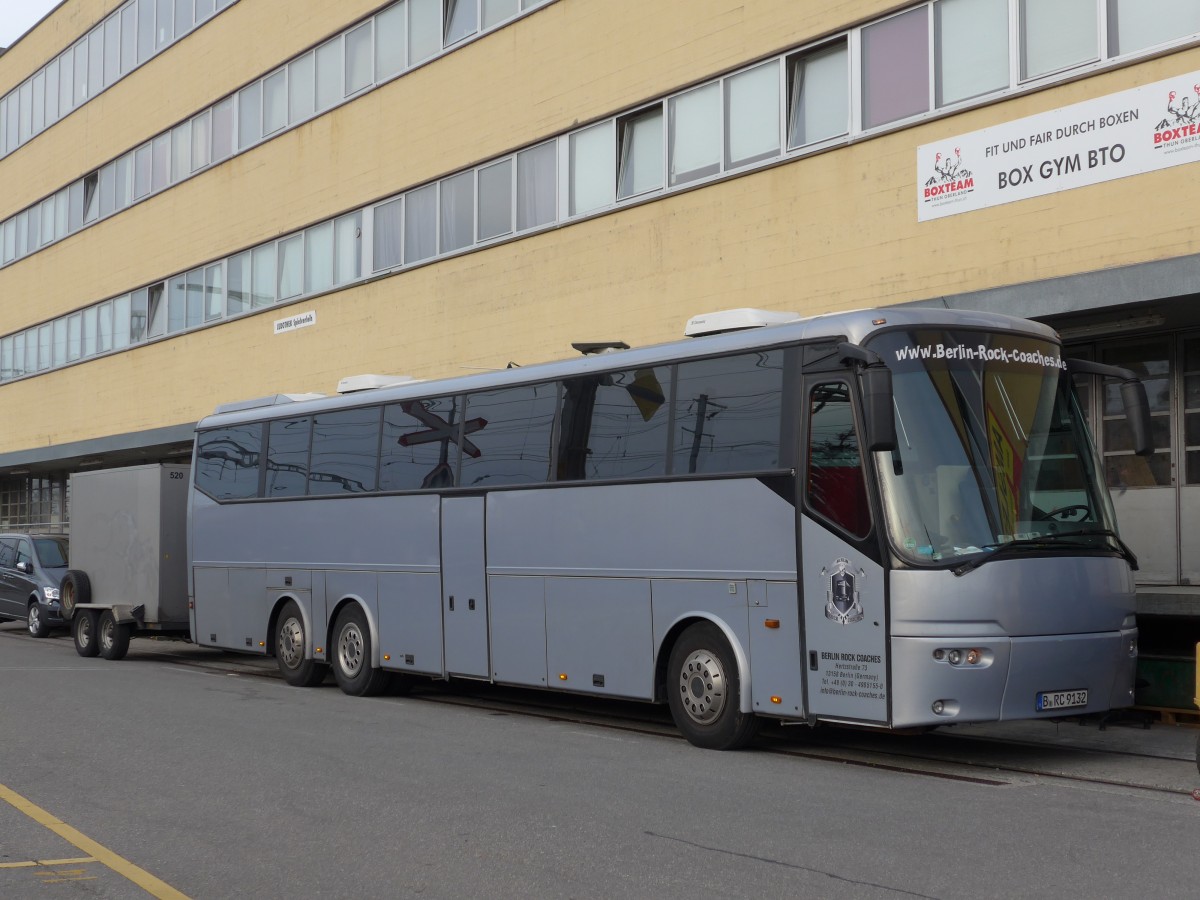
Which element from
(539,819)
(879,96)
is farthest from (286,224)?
(539,819)

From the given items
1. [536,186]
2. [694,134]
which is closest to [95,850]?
[694,134]

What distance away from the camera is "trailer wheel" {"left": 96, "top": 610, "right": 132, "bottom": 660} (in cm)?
2127

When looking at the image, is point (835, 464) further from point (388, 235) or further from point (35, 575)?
point (35, 575)

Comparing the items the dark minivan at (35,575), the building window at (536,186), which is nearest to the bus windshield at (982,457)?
the building window at (536,186)

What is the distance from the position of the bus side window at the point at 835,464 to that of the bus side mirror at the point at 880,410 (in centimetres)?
61

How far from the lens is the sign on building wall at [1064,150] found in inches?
519

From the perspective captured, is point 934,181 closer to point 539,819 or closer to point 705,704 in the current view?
point 705,704

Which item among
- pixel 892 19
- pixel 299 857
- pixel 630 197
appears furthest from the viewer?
pixel 630 197

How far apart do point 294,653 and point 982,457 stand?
Answer: 385 inches

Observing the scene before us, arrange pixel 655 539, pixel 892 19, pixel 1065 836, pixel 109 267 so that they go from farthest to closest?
1. pixel 109 267
2. pixel 892 19
3. pixel 655 539
4. pixel 1065 836

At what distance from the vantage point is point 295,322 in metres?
28.4

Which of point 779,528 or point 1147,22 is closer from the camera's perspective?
point 779,528

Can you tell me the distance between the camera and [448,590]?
48.6ft

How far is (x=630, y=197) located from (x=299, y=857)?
13932 millimetres
